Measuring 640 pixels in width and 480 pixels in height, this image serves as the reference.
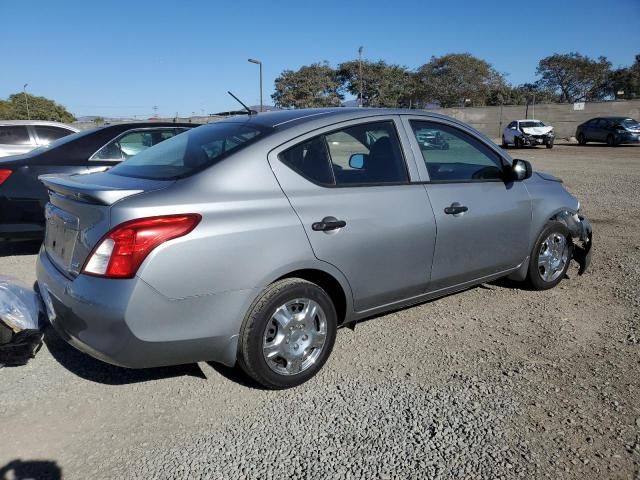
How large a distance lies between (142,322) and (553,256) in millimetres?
3654

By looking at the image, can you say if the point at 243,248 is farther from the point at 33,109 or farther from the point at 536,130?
the point at 33,109

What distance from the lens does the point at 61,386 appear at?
10.2 ft

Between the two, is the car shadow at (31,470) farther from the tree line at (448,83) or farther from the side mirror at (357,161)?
the tree line at (448,83)

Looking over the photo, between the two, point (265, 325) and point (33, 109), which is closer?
point (265, 325)

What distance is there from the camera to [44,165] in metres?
5.42

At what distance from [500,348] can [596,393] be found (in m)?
0.70

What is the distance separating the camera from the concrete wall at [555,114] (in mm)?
36375

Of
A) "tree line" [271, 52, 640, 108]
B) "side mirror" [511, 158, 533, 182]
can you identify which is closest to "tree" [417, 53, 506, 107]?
"tree line" [271, 52, 640, 108]

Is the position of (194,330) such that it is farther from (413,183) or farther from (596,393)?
(596,393)

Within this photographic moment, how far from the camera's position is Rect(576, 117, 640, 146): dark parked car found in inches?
1054

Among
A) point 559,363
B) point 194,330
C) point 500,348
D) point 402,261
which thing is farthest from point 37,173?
point 559,363

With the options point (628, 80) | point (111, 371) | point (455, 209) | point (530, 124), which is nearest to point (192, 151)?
point (111, 371)

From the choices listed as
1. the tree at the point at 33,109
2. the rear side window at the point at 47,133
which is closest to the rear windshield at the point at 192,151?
the rear side window at the point at 47,133

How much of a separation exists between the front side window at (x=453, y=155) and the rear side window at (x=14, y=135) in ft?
26.2
